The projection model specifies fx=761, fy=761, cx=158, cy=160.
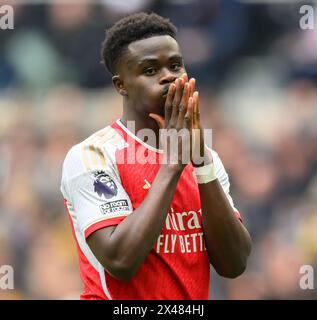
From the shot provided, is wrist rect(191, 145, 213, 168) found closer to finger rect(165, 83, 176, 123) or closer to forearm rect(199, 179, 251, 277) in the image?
forearm rect(199, 179, 251, 277)

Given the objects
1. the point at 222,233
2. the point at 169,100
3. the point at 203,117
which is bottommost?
the point at 222,233

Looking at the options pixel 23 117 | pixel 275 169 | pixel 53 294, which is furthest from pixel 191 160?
pixel 23 117

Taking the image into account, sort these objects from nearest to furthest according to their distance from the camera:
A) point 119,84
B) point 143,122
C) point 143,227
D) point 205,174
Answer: point 143,227, point 205,174, point 143,122, point 119,84

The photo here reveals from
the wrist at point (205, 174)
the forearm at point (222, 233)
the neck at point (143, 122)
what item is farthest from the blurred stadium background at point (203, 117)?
the wrist at point (205, 174)

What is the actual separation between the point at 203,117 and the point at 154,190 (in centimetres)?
509

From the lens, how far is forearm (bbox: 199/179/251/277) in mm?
3484

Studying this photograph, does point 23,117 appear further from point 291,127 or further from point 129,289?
point 129,289

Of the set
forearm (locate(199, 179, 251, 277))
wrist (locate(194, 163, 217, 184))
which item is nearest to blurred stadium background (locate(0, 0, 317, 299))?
forearm (locate(199, 179, 251, 277))

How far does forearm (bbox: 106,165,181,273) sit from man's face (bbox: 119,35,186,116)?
44 centimetres

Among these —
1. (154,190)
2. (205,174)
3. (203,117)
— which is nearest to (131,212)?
(154,190)

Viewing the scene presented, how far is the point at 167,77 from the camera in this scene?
351 cm

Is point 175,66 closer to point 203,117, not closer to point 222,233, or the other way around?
point 222,233

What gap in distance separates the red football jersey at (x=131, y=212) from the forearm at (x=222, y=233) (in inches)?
2.7
